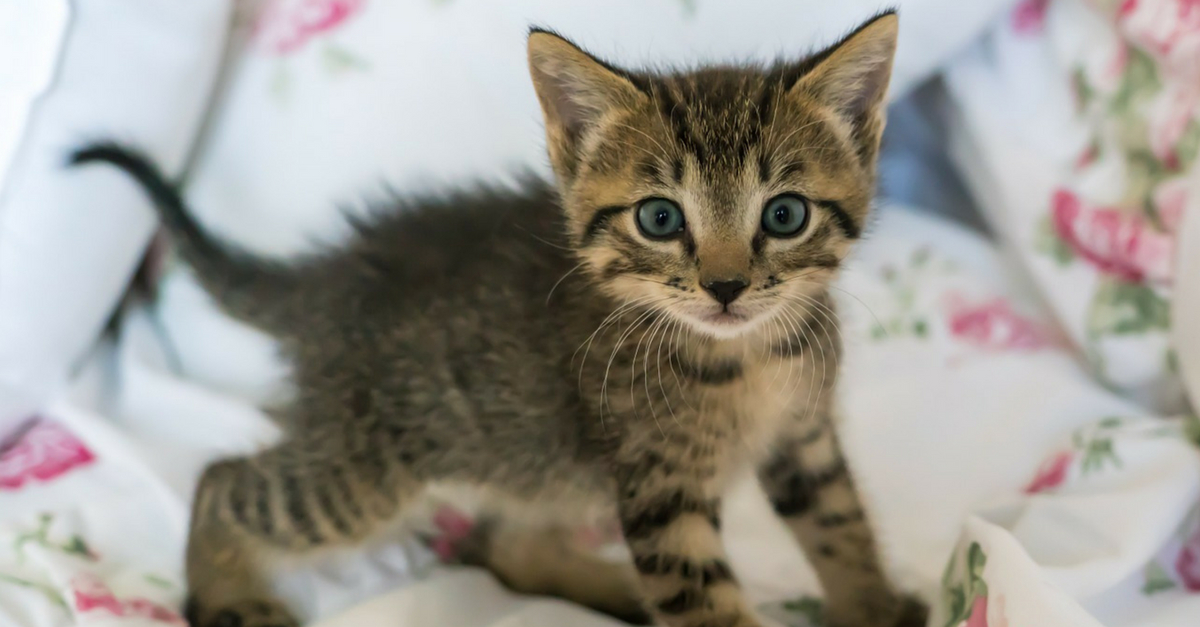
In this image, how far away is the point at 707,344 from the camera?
38.6 inches

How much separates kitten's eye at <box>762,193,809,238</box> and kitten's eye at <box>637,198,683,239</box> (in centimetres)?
8

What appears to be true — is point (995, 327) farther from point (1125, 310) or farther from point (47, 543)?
point (47, 543)

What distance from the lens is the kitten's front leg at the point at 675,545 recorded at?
0.97 m

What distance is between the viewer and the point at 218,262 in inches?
49.7

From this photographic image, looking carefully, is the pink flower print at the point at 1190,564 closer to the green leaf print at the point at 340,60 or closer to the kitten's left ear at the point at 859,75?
the kitten's left ear at the point at 859,75

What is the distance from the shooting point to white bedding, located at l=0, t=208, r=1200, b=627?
102cm

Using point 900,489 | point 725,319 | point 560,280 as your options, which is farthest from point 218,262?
point 900,489

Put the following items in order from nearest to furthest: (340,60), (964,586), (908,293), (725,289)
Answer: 1. (725,289)
2. (964,586)
3. (340,60)
4. (908,293)

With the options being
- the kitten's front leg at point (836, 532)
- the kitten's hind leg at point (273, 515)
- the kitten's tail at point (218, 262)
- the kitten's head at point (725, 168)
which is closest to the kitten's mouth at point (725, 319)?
the kitten's head at point (725, 168)

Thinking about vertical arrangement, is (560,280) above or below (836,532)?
above

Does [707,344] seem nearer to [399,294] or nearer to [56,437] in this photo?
[399,294]

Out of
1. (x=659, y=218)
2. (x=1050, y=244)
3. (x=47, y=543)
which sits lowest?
(x=47, y=543)

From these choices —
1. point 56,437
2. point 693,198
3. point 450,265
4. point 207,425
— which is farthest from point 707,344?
point 56,437

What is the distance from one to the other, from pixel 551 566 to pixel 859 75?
74 cm
